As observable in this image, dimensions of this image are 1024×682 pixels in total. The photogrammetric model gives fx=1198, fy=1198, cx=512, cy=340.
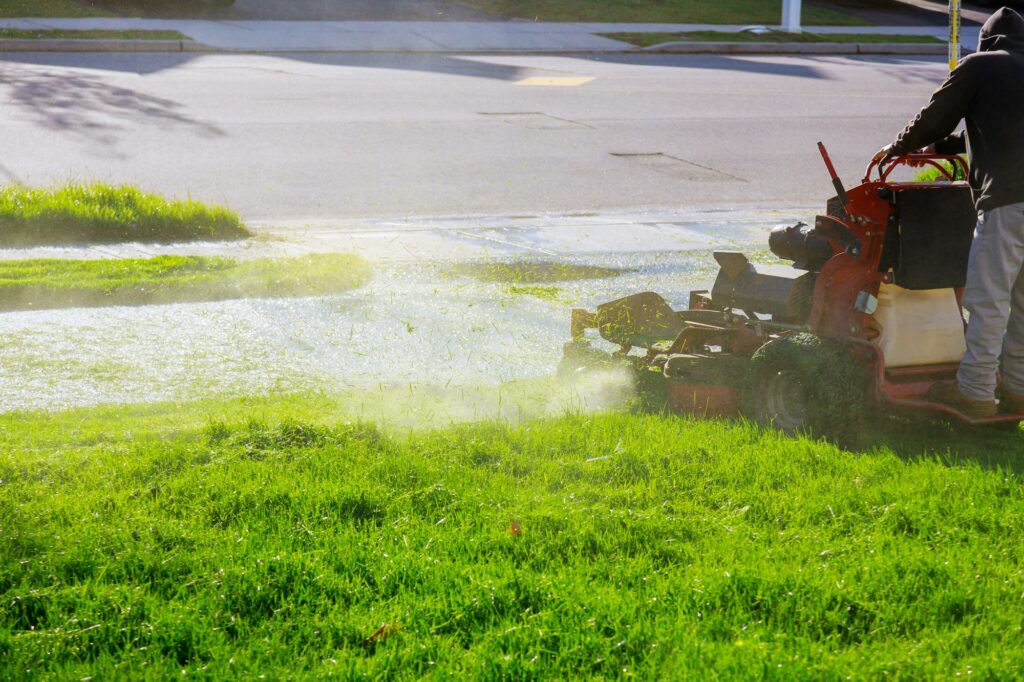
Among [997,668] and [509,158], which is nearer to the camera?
[997,668]

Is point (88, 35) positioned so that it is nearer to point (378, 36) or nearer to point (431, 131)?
point (378, 36)

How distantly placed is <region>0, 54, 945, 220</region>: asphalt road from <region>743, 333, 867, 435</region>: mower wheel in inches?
198

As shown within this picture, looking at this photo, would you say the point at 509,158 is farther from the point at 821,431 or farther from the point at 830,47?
the point at 830,47

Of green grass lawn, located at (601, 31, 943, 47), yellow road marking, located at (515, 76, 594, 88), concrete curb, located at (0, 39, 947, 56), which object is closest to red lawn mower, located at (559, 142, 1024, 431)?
yellow road marking, located at (515, 76, 594, 88)

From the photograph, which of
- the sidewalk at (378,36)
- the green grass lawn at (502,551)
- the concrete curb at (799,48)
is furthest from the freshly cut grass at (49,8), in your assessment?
the green grass lawn at (502,551)

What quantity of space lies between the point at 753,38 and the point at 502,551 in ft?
63.0

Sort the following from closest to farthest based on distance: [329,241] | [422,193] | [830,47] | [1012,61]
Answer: [1012,61] < [329,241] < [422,193] < [830,47]

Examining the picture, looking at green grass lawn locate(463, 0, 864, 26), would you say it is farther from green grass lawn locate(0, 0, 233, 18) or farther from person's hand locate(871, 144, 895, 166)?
person's hand locate(871, 144, 895, 166)

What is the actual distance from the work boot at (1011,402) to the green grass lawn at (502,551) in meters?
0.13

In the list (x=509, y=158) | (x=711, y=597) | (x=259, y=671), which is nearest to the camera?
(x=259, y=671)

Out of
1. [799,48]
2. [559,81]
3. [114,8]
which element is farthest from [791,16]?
[114,8]

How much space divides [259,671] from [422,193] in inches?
292

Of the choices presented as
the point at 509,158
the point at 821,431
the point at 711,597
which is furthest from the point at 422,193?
the point at 711,597

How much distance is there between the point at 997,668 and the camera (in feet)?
9.92
